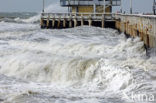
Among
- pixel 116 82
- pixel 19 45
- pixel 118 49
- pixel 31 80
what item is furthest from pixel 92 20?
pixel 116 82

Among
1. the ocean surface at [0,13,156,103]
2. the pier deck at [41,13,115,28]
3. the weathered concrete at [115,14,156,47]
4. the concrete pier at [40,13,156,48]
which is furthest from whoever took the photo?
the pier deck at [41,13,115,28]

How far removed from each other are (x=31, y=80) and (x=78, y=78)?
2179mm

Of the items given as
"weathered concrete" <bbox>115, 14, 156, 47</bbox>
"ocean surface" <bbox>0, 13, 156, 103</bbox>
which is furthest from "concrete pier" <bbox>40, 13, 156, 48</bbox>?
"ocean surface" <bbox>0, 13, 156, 103</bbox>

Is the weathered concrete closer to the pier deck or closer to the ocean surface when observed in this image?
the ocean surface

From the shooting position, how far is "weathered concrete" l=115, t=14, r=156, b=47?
62.8 ft

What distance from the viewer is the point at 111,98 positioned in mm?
11297

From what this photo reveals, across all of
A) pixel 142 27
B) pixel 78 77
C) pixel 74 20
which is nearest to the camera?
pixel 78 77

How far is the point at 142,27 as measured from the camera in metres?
22.7

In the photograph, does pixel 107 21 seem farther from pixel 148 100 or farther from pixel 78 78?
→ pixel 148 100

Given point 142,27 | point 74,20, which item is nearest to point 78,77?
point 142,27

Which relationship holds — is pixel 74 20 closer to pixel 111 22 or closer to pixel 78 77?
pixel 111 22

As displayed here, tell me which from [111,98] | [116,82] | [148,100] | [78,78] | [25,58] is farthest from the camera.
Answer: [25,58]

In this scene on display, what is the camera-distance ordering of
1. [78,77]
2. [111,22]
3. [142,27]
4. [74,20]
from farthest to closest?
1. [74,20]
2. [111,22]
3. [142,27]
4. [78,77]

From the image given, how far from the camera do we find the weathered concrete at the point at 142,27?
19156 millimetres
